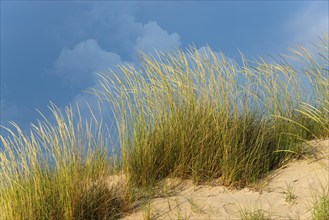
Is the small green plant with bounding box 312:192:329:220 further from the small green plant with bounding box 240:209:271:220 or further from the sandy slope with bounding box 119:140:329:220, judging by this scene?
the small green plant with bounding box 240:209:271:220

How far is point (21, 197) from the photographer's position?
4.15 meters

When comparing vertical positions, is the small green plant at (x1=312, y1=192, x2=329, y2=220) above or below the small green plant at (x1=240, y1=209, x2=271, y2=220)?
below

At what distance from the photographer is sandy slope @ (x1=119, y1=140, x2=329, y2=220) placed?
4375mm

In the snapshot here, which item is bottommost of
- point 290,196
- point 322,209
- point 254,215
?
point 322,209

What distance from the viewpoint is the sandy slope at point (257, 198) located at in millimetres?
4375

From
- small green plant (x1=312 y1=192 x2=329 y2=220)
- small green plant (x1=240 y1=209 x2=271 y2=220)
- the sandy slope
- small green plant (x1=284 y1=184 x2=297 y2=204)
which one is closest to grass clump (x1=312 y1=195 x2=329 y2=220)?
small green plant (x1=312 y1=192 x2=329 y2=220)

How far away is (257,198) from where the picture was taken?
4641mm

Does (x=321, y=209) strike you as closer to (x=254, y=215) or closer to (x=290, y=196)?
(x=290, y=196)

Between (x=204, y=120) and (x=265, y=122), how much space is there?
34.7 inches

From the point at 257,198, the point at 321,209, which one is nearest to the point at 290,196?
the point at 257,198

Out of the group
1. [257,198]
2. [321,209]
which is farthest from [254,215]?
[321,209]

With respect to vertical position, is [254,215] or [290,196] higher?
[290,196]

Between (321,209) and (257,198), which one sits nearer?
(321,209)

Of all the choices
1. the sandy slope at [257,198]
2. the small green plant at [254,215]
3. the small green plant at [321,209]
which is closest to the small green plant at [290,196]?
the sandy slope at [257,198]
